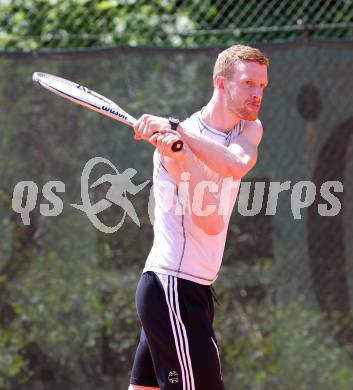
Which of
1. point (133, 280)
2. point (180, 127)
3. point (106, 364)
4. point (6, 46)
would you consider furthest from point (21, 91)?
point (180, 127)

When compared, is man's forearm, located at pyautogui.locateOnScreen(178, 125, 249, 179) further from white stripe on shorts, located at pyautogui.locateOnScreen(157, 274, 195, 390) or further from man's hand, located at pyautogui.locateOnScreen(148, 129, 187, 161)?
white stripe on shorts, located at pyautogui.locateOnScreen(157, 274, 195, 390)

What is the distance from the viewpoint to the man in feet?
12.2

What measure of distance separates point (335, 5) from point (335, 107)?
0.78 meters

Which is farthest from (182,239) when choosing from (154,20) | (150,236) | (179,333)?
(154,20)

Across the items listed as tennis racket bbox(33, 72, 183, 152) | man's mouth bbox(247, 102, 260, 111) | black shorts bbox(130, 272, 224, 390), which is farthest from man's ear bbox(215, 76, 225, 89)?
black shorts bbox(130, 272, 224, 390)

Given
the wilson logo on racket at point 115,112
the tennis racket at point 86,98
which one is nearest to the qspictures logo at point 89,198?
the tennis racket at point 86,98

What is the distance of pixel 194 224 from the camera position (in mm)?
3828

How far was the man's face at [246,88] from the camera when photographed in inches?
152

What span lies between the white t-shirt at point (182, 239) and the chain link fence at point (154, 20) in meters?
2.19

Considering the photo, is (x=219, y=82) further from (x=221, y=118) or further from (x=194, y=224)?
(x=194, y=224)

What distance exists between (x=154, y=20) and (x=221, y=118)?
254 centimetres

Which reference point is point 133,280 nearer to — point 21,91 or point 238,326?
point 238,326

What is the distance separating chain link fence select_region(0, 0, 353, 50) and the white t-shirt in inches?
86.0

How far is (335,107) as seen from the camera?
556cm
